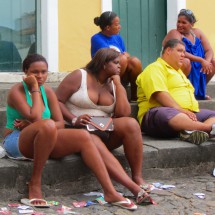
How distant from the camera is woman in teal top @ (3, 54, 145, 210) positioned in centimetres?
A: 476

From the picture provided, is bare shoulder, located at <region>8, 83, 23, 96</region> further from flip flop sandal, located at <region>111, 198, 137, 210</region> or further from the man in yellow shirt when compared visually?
the man in yellow shirt

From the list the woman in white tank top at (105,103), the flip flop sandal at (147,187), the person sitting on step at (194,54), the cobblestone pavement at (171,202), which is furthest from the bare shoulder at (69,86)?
the person sitting on step at (194,54)

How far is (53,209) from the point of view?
4.75 metres

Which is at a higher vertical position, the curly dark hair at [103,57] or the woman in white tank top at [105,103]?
the curly dark hair at [103,57]

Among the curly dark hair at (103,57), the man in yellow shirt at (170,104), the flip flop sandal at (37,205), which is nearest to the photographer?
the flip flop sandal at (37,205)

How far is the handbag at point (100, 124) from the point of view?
523cm

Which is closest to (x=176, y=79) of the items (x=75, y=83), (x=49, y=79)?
(x=75, y=83)

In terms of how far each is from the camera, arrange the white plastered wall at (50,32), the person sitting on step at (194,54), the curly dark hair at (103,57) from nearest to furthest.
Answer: the curly dark hair at (103,57)
the person sitting on step at (194,54)
the white plastered wall at (50,32)

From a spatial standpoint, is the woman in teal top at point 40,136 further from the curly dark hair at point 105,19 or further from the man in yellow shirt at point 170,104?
the curly dark hair at point 105,19

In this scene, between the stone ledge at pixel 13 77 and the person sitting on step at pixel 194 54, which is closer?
the person sitting on step at pixel 194 54

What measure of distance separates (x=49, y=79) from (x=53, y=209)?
10.4 feet

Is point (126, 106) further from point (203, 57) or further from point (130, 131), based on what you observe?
point (203, 57)

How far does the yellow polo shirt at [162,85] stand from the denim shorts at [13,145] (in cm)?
171

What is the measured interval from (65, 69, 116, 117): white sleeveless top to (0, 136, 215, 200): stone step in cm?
38
